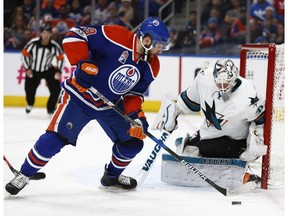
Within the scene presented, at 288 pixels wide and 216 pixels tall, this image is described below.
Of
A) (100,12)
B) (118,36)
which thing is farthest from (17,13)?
(118,36)

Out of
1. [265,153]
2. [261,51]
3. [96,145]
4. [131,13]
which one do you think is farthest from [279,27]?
[265,153]

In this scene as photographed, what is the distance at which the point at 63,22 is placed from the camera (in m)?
9.30

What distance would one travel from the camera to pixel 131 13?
899 cm

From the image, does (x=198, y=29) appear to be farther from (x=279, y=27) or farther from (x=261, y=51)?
(x=261, y=51)

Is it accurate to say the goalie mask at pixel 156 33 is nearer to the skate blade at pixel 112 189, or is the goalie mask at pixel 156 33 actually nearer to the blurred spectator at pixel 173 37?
the skate blade at pixel 112 189

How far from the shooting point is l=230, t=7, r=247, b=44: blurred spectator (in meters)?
8.59

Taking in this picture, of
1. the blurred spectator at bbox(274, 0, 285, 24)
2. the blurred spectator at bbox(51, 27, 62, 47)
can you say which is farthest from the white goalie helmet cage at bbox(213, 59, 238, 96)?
the blurred spectator at bbox(51, 27, 62, 47)

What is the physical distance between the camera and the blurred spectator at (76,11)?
9211 millimetres

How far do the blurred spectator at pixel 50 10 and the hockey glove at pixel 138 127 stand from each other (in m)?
5.77

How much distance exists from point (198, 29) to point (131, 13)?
90 centimetres

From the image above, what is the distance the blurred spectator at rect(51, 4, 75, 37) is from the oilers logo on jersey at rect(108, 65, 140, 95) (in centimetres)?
569

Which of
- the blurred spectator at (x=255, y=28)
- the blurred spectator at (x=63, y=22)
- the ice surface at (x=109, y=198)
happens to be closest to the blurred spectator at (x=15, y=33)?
the blurred spectator at (x=63, y=22)

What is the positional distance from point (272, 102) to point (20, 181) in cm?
147

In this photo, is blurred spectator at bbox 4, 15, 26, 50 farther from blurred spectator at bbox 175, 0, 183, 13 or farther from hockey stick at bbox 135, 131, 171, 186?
hockey stick at bbox 135, 131, 171, 186
